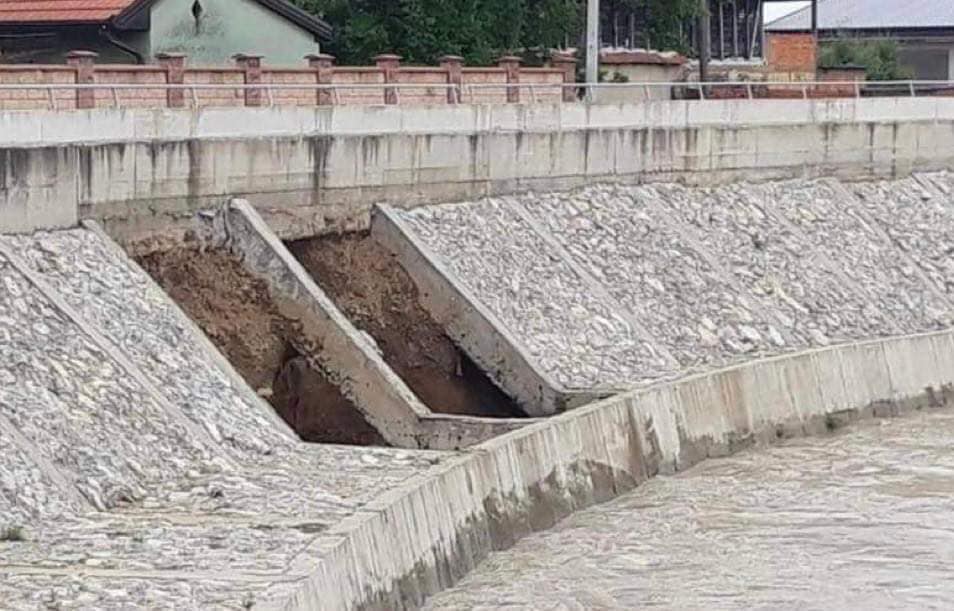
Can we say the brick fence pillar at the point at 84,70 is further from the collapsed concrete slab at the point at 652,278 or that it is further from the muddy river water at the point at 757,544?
the muddy river water at the point at 757,544

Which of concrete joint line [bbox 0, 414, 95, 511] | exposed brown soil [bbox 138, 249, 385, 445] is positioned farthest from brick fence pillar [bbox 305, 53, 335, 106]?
concrete joint line [bbox 0, 414, 95, 511]

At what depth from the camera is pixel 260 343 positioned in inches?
1033

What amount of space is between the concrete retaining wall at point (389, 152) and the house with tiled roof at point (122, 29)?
397 inches

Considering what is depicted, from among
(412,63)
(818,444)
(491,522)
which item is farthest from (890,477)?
(412,63)

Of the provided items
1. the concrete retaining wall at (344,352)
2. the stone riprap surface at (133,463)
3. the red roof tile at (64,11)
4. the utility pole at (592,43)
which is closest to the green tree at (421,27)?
the red roof tile at (64,11)

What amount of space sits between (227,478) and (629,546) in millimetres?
4481

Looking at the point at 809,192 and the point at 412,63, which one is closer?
the point at 809,192

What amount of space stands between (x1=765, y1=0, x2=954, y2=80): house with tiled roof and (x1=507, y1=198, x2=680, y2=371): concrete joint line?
3971 centimetres

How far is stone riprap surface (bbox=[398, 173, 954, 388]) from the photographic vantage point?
A: 30000mm

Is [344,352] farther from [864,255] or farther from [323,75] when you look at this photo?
[864,255]

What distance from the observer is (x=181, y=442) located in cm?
2166

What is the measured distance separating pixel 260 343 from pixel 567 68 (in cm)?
2271

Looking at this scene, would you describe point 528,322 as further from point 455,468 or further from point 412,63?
point 412,63

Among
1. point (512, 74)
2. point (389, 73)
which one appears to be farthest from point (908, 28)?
point (389, 73)
